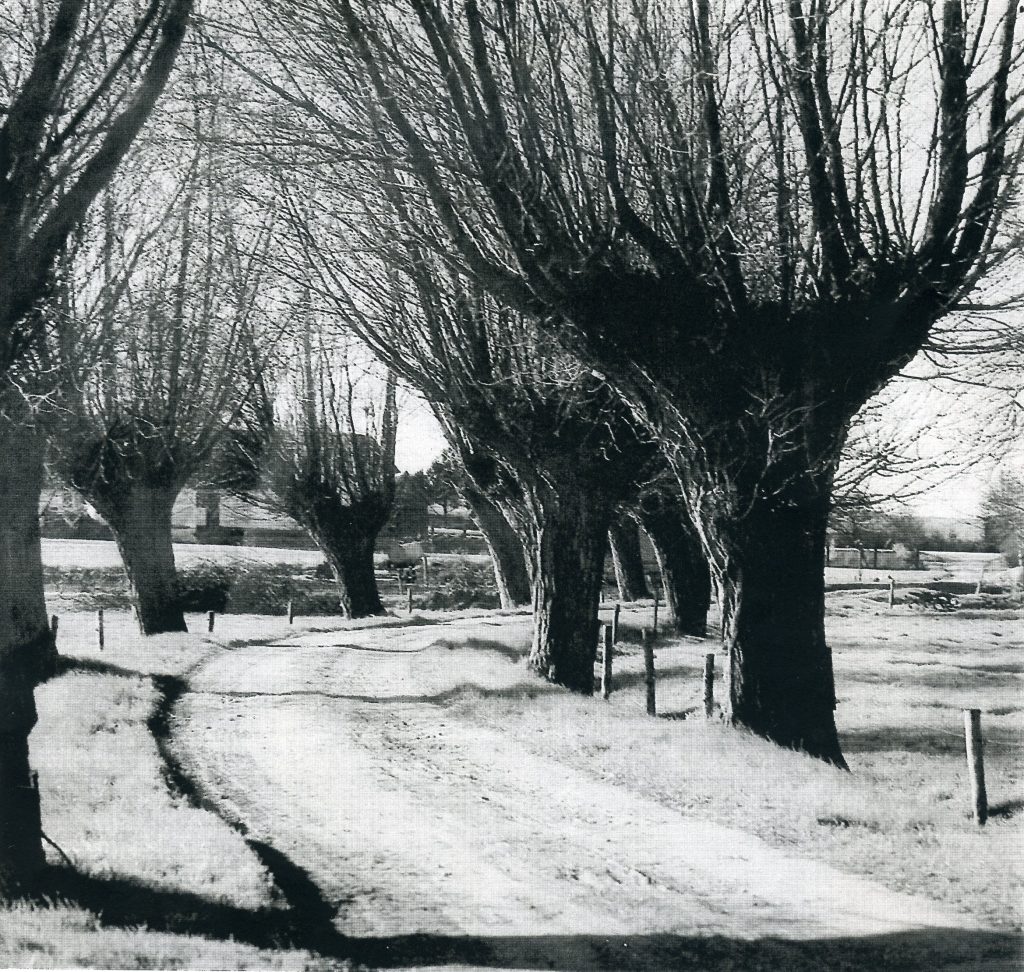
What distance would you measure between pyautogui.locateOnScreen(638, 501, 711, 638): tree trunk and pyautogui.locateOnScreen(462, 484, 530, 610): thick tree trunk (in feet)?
10.7

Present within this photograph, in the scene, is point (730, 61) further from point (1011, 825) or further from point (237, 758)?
point (237, 758)

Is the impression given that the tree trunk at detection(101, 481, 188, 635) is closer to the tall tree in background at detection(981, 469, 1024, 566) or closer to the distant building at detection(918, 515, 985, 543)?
the tall tree in background at detection(981, 469, 1024, 566)

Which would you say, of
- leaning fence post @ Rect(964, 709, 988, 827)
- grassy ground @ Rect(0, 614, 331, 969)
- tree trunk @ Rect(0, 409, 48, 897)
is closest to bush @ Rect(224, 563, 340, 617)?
grassy ground @ Rect(0, 614, 331, 969)

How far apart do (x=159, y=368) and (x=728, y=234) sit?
13789 millimetres

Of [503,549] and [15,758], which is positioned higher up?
[503,549]

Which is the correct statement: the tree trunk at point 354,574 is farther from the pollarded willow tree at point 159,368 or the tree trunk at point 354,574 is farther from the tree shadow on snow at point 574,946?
the tree shadow on snow at point 574,946

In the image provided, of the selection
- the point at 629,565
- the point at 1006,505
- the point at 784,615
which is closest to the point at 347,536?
the point at 629,565

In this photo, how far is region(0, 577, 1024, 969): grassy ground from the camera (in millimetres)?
5246

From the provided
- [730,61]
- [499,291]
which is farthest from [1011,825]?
[730,61]

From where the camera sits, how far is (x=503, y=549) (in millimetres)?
25812

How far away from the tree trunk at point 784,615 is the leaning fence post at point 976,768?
1.70 m

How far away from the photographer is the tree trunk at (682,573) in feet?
82.8

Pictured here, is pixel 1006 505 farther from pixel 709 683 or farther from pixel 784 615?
pixel 784 615

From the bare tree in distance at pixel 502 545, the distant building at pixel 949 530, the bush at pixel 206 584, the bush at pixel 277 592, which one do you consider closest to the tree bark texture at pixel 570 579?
the bare tree in distance at pixel 502 545
